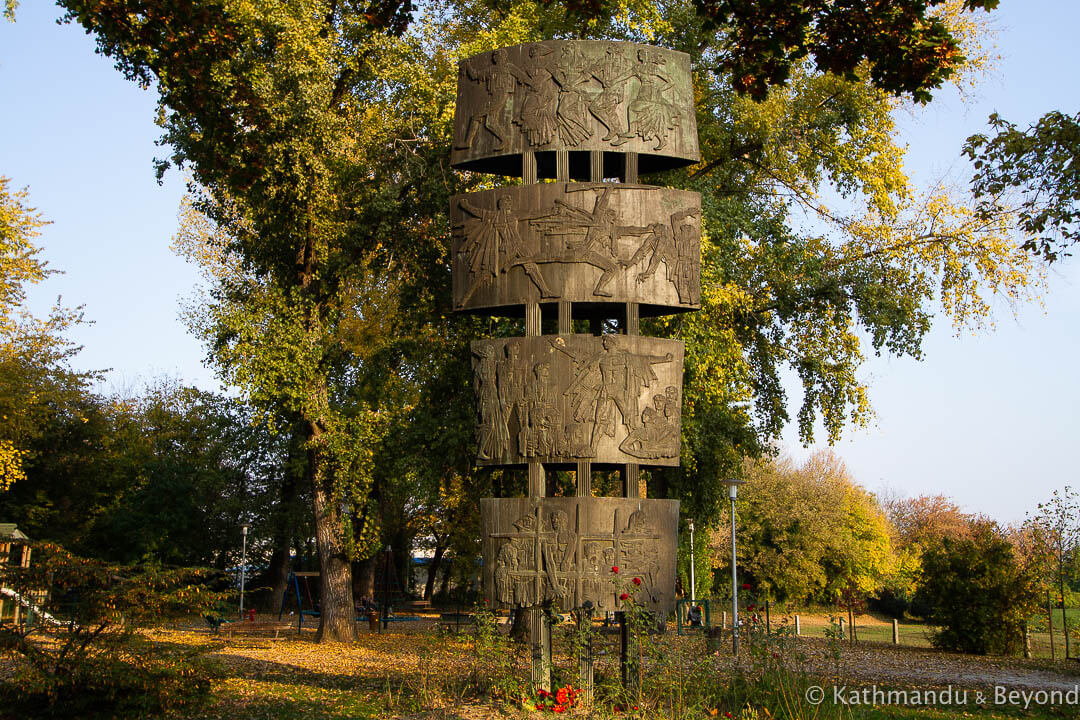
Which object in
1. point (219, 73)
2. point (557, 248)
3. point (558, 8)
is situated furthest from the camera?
point (558, 8)

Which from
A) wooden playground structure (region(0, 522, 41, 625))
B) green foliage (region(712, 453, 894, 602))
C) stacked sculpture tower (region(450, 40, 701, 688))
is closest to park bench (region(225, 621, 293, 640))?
wooden playground structure (region(0, 522, 41, 625))

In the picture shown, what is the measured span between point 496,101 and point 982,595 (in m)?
16.9

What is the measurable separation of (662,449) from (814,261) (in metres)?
10.7

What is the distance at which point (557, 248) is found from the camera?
46.2ft

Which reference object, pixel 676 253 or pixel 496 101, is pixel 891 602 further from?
pixel 496 101

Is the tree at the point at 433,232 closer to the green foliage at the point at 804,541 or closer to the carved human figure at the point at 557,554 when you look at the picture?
the carved human figure at the point at 557,554

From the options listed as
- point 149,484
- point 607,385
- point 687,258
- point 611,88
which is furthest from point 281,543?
point 611,88

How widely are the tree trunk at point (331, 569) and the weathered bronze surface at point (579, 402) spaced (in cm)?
1065

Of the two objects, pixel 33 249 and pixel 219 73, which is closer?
pixel 219 73

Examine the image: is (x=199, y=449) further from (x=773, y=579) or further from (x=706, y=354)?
(x=706, y=354)

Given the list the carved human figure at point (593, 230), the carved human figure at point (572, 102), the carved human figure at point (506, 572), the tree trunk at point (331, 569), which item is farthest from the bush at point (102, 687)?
the tree trunk at point (331, 569)

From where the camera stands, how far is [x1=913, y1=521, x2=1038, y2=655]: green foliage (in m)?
23.4

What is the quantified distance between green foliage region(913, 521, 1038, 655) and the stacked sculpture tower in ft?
43.2

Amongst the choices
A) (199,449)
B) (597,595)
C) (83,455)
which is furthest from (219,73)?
(199,449)
